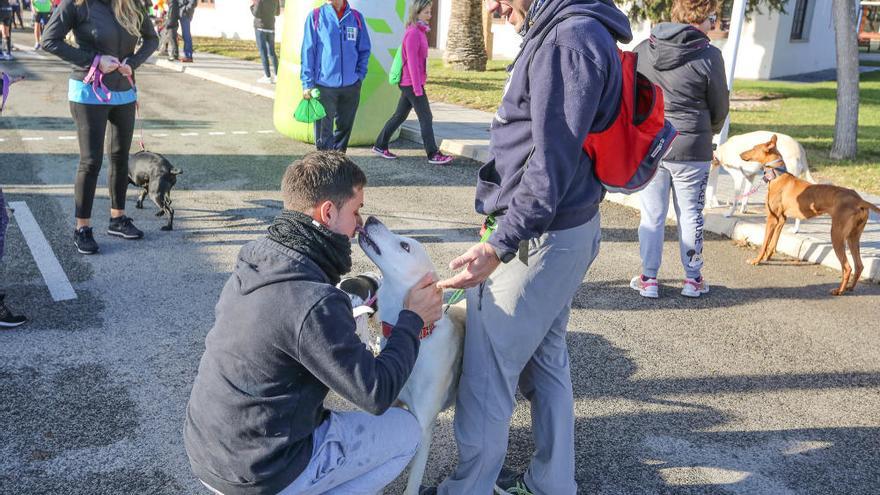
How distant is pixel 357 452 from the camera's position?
2.43 m

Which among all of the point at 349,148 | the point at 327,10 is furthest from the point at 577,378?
the point at 349,148

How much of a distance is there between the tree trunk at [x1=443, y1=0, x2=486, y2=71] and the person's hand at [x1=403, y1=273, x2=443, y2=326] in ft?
53.3

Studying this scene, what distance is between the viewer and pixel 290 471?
7.45 ft

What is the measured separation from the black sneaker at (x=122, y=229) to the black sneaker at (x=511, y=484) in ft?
13.3

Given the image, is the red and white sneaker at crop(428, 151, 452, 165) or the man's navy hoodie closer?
the man's navy hoodie

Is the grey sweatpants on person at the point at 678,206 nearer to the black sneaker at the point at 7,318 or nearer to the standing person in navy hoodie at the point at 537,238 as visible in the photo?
the standing person in navy hoodie at the point at 537,238

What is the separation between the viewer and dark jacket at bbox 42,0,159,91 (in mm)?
5141

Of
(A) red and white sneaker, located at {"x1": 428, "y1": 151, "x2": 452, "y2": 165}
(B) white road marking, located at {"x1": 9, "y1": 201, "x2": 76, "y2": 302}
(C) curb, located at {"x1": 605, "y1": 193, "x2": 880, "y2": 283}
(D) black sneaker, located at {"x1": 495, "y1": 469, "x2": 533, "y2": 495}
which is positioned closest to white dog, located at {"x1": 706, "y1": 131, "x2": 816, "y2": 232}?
(C) curb, located at {"x1": 605, "y1": 193, "x2": 880, "y2": 283}

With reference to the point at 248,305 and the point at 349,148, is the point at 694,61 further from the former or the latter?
the point at 349,148

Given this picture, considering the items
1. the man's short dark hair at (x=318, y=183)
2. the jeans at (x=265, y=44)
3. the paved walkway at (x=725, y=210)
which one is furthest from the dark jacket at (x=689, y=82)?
the jeans at (x=265, y=44)

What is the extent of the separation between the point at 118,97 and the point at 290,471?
3932mm

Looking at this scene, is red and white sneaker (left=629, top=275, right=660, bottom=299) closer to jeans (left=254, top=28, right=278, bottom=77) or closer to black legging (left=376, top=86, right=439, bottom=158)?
black legging (left=376, top=86, right=439, bottom=158)

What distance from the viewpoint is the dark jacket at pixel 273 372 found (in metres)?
2.12

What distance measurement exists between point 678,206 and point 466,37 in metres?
14.0
